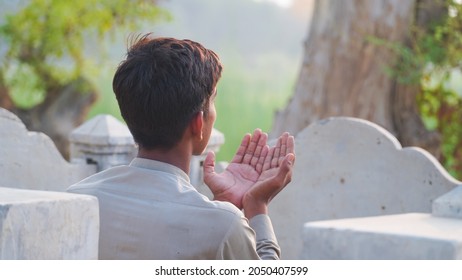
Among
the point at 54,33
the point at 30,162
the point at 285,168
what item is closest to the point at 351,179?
the point at 30,162

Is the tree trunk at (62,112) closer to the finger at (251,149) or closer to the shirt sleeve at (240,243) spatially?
the finger at (251,149)

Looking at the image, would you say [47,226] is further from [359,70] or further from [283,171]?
[359,70]

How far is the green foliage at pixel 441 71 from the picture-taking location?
7.59 meters

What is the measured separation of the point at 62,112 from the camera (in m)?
9.25

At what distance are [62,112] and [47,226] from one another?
749 cm

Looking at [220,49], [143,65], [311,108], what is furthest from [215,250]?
[220,49]

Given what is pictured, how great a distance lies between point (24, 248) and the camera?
1859 mm

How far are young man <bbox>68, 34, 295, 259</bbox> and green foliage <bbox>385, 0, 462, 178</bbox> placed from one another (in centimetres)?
527

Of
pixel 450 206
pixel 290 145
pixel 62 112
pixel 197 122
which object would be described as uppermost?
pixel 197 122

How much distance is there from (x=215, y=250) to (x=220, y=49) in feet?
39.4

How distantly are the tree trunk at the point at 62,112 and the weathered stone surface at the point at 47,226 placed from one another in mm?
7129

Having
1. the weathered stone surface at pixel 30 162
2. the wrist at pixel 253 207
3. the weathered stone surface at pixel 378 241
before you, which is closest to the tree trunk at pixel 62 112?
the weathered stone surface at pixel 30 162

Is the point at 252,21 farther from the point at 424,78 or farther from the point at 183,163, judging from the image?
the point at 183,163
